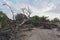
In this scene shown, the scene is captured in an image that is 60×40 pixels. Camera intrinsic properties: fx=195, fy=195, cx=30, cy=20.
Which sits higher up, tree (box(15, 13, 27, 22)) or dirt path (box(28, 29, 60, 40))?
tree (box(15, 13, 27, 22))

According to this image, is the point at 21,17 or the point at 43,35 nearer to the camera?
the point at 43,35

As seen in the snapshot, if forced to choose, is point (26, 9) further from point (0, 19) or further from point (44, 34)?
point (44, 34)

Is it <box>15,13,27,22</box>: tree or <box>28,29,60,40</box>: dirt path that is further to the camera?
<box>15,13,27,22</box>: tree

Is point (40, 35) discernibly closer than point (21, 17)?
Yes

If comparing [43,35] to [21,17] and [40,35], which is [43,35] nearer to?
[40,35]

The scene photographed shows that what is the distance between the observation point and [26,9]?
2473cm

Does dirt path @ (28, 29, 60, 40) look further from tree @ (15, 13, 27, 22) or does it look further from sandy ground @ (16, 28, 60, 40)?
tree @ (15, 13, 27, 22)

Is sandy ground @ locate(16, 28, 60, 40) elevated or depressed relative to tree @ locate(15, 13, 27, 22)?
depressed

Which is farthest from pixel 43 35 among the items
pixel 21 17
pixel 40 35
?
pixel 21 17

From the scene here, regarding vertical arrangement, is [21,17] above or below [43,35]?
above

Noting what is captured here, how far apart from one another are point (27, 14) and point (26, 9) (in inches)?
28.9

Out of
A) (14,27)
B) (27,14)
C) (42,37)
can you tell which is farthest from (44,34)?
(27,14)

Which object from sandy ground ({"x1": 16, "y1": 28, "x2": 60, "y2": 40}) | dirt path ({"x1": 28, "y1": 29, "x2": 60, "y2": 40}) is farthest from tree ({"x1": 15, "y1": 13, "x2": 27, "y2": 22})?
dirt path ({"x1": 28, "y1": 29, "x2": 60, "y2": 40})

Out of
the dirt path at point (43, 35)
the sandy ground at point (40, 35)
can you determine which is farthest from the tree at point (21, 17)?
the dirt path at point (43, 35)
